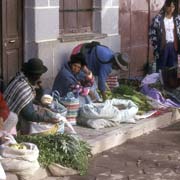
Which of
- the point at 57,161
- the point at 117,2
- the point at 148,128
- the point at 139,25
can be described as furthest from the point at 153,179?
the point at 139,25

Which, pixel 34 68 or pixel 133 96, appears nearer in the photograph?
pixel 34 68

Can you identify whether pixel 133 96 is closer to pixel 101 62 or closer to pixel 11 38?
pixel 101 62

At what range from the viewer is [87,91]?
30.1 feet

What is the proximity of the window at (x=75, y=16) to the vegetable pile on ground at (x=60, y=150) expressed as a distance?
3360 mm

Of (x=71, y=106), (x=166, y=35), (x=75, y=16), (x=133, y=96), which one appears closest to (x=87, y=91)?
(x=71, y=106)

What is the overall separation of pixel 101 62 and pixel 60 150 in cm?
279

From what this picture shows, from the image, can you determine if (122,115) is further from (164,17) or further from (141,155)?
(164,17)

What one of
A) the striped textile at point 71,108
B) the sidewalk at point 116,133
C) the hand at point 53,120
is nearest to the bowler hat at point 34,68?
the hand at point 53,120

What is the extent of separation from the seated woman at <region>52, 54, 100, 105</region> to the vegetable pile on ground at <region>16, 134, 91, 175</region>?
5.81ft

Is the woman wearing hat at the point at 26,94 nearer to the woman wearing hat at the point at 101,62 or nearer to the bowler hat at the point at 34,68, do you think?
the bowler hat at the point at 34,68

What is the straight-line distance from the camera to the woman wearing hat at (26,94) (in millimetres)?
7367

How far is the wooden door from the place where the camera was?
8852 millimetres

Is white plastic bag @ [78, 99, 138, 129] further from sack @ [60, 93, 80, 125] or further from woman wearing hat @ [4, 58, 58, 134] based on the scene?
woman wearing hat @ [4, 58, 58, 134]

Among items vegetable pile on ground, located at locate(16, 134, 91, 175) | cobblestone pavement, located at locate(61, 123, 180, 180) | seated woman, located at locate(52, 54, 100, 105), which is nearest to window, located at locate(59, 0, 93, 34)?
seated woman, located at locate(52, 54, 100, 105)
